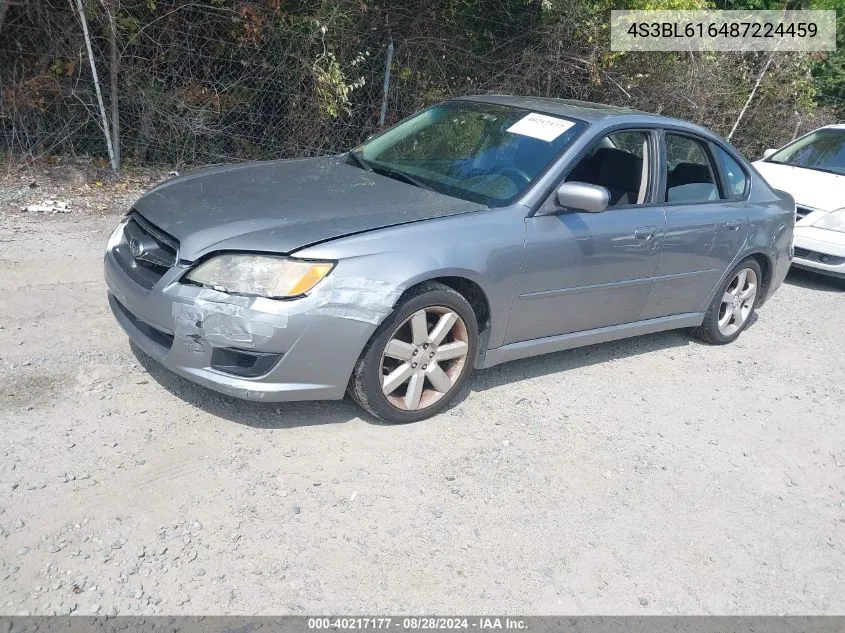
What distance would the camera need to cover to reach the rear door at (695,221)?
5141mm

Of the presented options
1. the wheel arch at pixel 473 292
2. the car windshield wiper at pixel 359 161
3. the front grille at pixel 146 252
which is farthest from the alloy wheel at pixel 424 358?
the car windshield wiper at pixel 359 161

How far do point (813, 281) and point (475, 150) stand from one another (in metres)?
5.38

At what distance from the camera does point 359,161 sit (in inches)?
201

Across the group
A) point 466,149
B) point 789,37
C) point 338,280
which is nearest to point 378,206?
point 338,280

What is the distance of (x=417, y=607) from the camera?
115 inches

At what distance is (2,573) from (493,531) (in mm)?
1854

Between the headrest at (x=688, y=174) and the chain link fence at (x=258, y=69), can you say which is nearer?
the headrest at (x=688, y=174)

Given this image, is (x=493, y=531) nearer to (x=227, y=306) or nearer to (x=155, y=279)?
(x=227, y=306)

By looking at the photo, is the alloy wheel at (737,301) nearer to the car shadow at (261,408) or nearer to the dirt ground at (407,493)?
the dirt ground at (407,493)

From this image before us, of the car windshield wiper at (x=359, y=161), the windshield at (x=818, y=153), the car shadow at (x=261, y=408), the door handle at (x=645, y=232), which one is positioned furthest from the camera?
the windshield at (x=818, y=153)

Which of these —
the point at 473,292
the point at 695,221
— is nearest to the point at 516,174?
the point at 473,292

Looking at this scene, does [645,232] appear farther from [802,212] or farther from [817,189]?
[817,189]

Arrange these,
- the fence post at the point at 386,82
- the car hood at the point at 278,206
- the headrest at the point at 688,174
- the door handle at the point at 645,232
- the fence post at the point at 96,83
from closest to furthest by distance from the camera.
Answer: the car hood at the point at 278,206
the door handle at the point at 645,232
the headrest at the point at 688,174
the fence post at the point at 96,83
the fence post at the point at 386,82

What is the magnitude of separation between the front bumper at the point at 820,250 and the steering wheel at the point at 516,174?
468 cm
